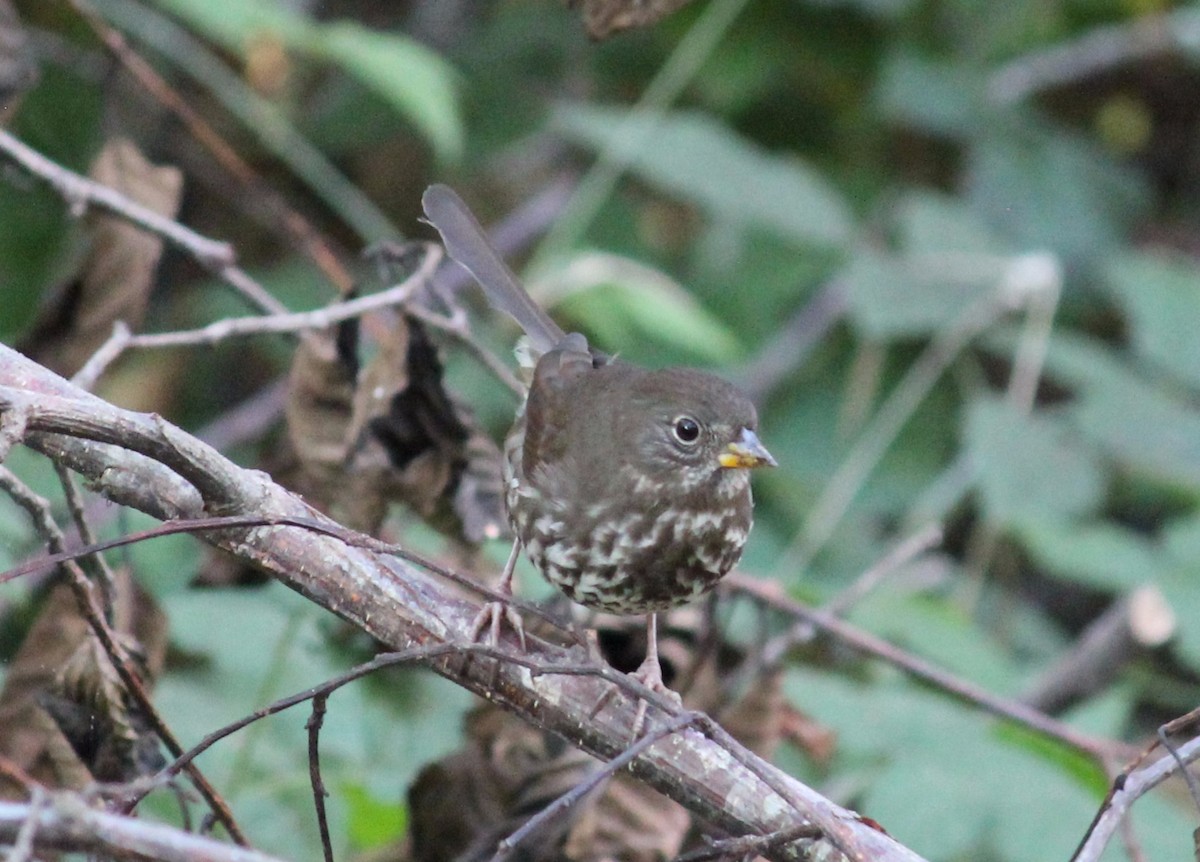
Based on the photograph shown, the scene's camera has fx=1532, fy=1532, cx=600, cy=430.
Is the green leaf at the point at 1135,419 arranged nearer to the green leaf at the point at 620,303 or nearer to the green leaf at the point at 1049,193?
the green leaf at the point at 1049,193

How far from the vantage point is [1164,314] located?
5.77m

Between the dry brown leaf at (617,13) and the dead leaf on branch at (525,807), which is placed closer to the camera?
the dry brown leaf at (617,13)

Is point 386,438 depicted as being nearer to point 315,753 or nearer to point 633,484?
point 633,484

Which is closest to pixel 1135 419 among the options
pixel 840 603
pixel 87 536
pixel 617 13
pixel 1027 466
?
pixel 1027 466

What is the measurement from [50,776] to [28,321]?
2.12 m

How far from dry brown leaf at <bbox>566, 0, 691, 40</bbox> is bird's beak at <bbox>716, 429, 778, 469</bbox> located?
81 centimetres

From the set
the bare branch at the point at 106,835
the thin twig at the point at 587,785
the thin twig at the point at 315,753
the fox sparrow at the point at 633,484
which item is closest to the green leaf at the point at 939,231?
the fox sparrow at the point at 633,484

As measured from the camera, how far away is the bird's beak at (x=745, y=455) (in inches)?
118

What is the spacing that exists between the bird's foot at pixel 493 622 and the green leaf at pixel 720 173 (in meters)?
3.20

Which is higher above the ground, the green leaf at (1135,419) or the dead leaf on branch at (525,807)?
the green leaf at (1135,419)

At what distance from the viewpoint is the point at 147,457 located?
2061 mm

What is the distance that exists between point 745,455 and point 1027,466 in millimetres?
2597

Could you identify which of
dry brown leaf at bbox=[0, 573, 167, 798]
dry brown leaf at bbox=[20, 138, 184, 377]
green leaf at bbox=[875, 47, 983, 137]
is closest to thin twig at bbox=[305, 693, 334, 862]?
dry brown leaf at bbox=[0, 573, 167, 798]

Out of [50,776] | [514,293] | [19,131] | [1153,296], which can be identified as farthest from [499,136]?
[50,776]
